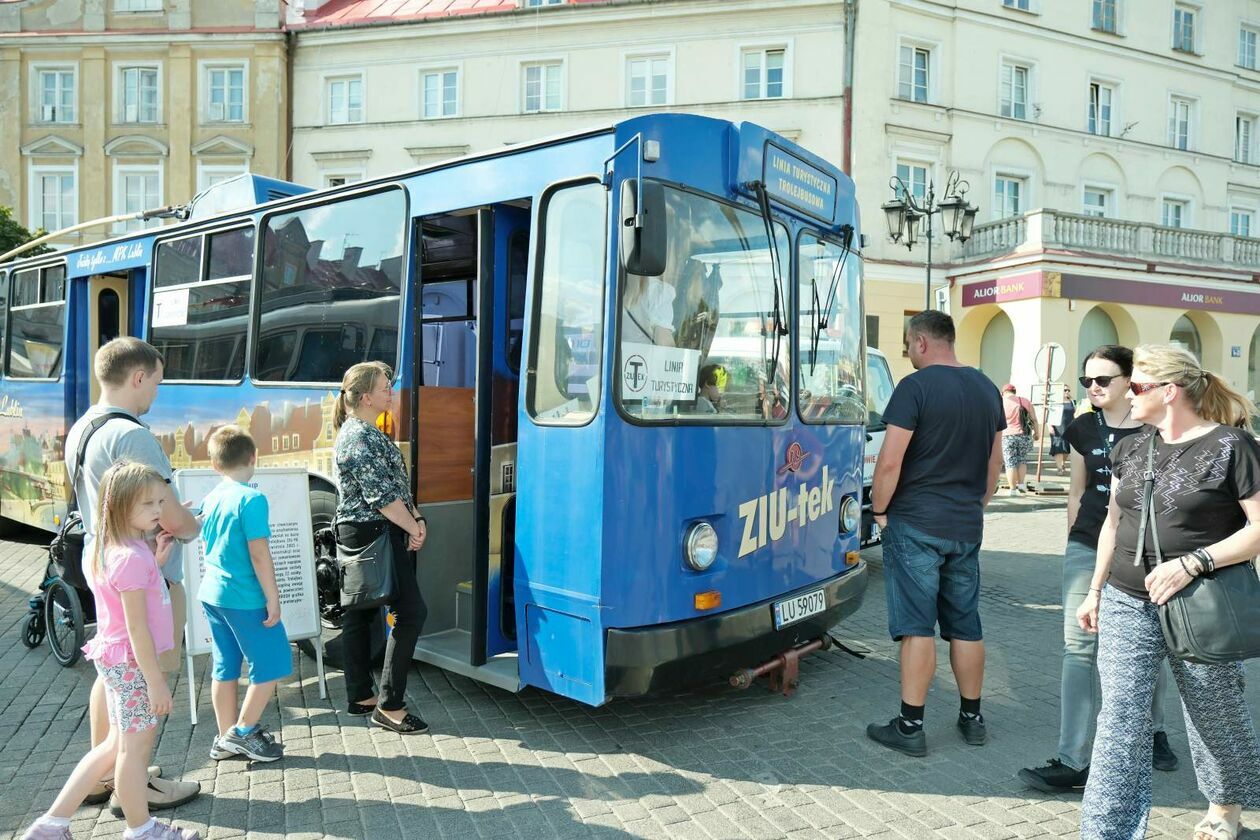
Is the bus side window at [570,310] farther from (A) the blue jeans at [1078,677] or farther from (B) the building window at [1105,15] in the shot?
(B) the building window at [1105,15]

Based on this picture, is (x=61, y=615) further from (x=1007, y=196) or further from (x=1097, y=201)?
(x=1097, y=201)

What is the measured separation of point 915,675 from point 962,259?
79.7 feet

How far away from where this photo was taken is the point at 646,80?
27.3m

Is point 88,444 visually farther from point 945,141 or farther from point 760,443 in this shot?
point 945,141

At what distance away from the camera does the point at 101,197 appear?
30.2 metres

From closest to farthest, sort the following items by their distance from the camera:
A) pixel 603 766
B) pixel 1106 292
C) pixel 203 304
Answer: pixel 603 766, pixel 203 304, pixel 1106 292

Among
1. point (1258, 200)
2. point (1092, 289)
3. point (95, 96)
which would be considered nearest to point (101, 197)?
point (95, 96)

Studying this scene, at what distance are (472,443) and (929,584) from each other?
2.63 metres

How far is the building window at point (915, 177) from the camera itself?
26031 mm

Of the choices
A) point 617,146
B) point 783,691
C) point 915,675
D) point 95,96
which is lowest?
point 783,691

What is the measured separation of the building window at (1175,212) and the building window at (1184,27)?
15.8ft

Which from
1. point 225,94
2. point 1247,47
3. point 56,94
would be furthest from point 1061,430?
point 56,94

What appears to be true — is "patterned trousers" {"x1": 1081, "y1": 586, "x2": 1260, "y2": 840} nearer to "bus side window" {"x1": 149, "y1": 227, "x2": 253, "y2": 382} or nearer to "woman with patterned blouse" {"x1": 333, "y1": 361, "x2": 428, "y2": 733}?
"woman with patterned blouse" {"x1": 333, "y1": 361, "x2": 428, "y2": 733}

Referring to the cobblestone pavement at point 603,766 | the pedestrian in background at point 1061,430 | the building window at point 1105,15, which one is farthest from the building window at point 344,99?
the cobblestone pavement at point 603,766
